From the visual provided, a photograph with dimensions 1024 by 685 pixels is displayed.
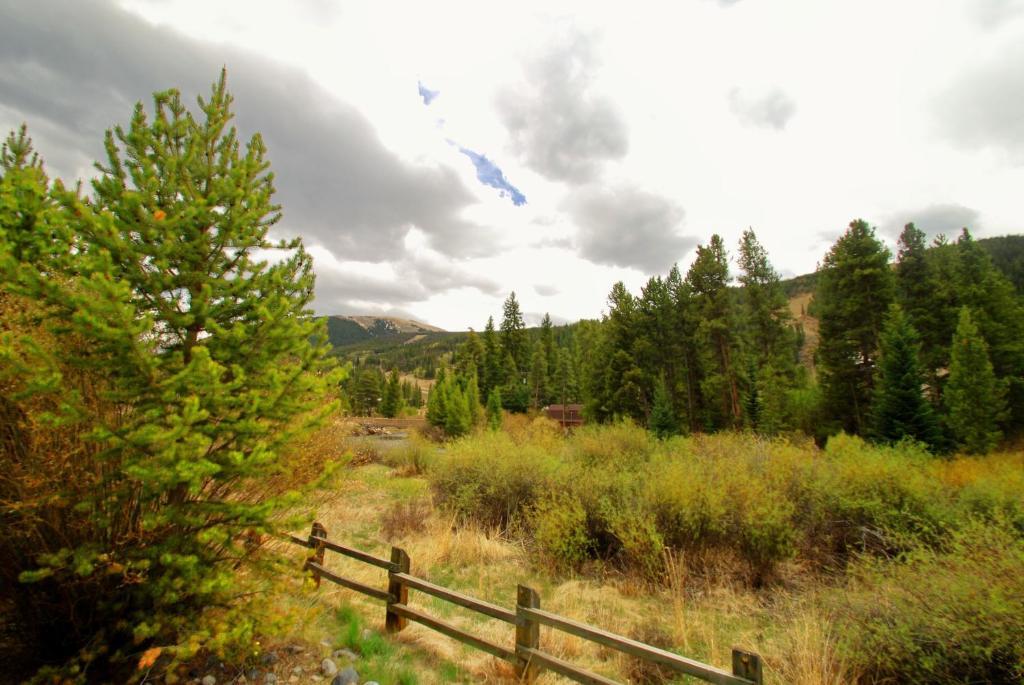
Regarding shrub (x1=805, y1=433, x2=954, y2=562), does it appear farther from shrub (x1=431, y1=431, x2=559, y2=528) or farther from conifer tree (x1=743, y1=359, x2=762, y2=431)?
conifer tree (x1=743, y1=359, x2=762, y2=431)

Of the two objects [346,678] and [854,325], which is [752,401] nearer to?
[854,325]

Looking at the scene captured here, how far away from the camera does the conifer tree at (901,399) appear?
21.7 meters

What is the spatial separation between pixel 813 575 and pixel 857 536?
157cm

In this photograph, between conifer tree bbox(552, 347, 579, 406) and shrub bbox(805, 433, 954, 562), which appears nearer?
shrub bbox(805, 433, 954, 562)

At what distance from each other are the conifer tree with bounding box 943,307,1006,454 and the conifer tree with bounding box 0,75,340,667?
29316 mm

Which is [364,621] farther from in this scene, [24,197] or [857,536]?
[857,536]

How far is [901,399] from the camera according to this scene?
72.4 feet

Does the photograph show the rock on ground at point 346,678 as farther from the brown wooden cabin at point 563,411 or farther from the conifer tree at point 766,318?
the brown wooden cabin at point 563,411

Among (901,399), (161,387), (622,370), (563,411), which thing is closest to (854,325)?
(901,399)

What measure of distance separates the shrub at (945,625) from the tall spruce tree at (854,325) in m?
26.3

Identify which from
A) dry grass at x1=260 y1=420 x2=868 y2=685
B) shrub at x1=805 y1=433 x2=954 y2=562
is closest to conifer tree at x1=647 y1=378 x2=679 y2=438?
shrub at x1=805 y1=433 x2=954 y2=562

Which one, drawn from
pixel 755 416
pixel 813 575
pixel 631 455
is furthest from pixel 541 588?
pixel 755 416

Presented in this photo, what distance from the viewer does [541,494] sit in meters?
10.6

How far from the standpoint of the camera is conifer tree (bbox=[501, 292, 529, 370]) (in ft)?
198
